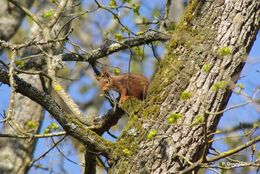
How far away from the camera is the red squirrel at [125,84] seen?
4910mm

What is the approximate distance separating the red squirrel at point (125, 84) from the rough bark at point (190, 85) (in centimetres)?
49

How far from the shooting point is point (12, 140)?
6.99m

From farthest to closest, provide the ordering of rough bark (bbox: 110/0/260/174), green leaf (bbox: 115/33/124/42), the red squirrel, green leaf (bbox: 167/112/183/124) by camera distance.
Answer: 1. green leaf (bbox: 115/33/124/42)
2. the red squirrel
3. rough bark (bbox: 110/0/260/174)
4. green leaf (bbox: 167/112/183/124)

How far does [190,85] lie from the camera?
4102 millimetres

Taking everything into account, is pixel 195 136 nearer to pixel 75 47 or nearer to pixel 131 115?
pixel 131 115

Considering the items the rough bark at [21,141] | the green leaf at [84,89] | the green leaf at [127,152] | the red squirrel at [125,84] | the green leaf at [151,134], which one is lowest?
the green leaf at [151,134]

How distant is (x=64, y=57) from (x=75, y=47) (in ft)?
0.69

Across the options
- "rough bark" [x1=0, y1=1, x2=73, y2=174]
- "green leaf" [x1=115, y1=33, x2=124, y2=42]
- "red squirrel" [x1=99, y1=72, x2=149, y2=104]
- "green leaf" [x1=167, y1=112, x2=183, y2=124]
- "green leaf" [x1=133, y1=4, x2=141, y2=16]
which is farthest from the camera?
"rough bark" [x1=0, y1=1, x2=73, y2=174]

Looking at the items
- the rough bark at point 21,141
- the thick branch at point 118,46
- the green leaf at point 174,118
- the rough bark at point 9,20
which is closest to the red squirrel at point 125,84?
the thick branch at point 118,46

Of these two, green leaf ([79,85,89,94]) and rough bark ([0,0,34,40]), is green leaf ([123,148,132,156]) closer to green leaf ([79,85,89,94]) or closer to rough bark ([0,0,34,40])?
rough bark ([0,0,34,40])

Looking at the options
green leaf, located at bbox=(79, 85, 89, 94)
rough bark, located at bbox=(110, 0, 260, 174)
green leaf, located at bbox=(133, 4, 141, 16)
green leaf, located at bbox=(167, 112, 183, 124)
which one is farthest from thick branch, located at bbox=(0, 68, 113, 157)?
green leaf, located at bbox=(79, 85, 89, 94)

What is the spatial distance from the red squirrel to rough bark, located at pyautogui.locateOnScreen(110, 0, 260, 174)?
0.49 m

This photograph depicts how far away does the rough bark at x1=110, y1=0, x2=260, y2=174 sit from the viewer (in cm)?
400

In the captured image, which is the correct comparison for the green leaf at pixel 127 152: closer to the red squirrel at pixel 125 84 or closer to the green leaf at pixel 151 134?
the green leaf at pixel 151 134
